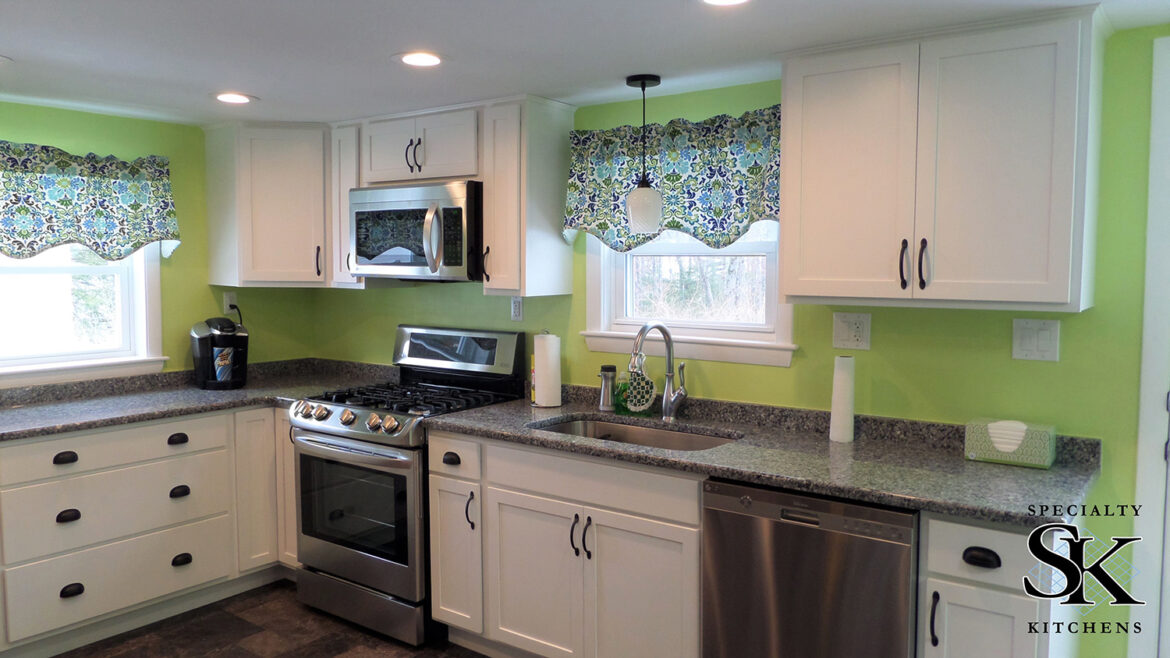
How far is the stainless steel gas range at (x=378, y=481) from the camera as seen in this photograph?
3.09 metres

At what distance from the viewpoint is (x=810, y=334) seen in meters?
2.86

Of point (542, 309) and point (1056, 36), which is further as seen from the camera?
point (542, 309)

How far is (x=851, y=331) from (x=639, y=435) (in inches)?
33.2

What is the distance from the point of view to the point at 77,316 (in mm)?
3631

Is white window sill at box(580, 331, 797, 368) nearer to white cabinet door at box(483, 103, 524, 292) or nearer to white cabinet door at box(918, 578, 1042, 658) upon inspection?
white cabinet door at box(483, 103, 524, 292)

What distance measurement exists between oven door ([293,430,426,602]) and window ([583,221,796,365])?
95 centimetres

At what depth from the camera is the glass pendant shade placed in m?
2.79

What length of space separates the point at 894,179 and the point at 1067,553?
42.3 inches

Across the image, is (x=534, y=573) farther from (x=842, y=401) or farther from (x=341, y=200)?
(x=341, y=200)

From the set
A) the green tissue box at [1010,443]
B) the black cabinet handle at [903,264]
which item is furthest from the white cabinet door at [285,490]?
the green tissue box at [1010,443]

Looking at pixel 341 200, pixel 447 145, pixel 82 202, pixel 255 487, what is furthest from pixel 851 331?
pixel 82 202

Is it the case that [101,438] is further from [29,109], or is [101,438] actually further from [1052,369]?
[1052,369]

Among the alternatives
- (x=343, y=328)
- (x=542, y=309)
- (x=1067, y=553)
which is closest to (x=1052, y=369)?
(x=1067, y=553)

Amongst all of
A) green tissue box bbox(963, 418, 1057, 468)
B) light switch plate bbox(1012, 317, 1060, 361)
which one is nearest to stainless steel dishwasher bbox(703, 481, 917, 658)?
green tissue box bbox(963, 418, 1057, 468)
